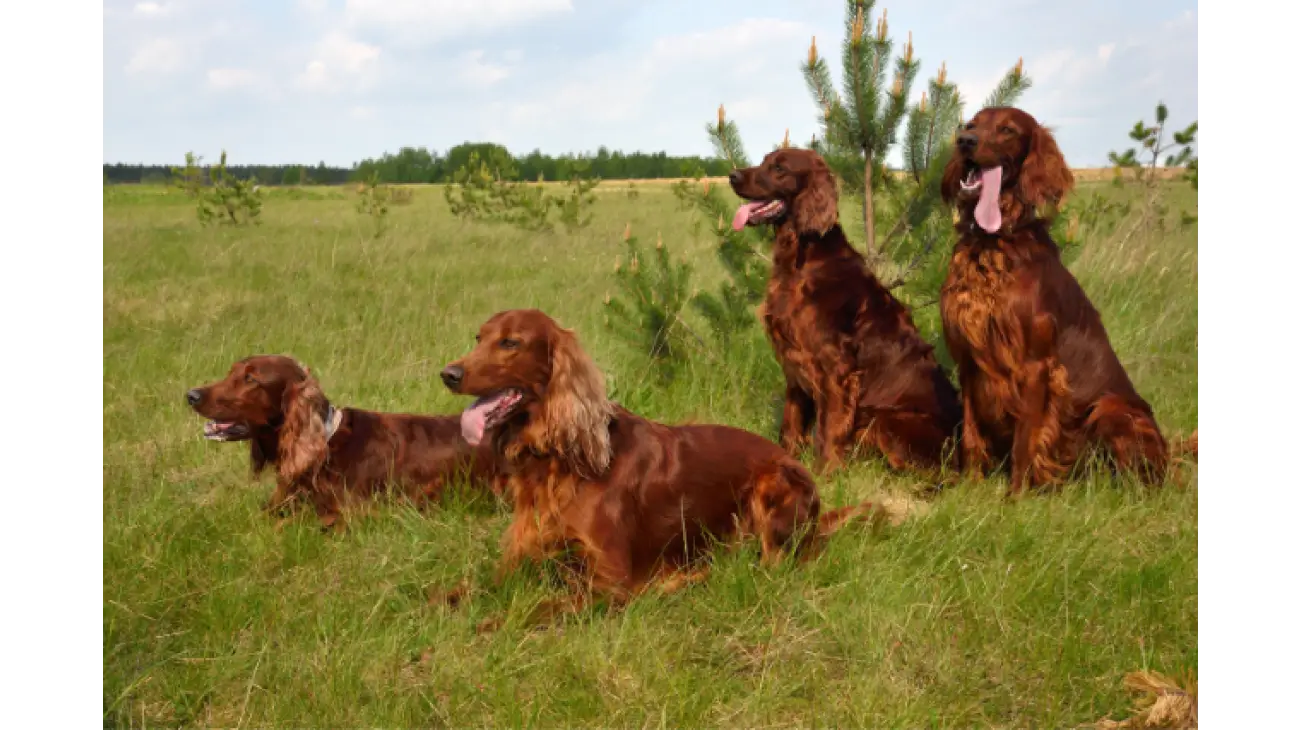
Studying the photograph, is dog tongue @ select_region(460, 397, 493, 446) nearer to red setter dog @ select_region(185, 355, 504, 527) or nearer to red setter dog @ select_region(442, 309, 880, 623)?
red setter dog @ select_region(442, 309, 880, 623)

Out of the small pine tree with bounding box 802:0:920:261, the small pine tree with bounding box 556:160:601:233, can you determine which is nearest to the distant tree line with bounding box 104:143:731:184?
the small pine tree with bounding box 556:160:601:233

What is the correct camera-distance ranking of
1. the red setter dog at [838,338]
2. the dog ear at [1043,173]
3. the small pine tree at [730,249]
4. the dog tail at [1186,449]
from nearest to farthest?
the dog ear at [1043,173], the dog tail at [1186,449], the red setter dog at [838,338], the small pine tree at [730,249]

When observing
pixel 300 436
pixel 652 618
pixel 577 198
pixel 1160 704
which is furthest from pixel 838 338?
pixel 577 198

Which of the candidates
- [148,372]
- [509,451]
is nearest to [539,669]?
[509,451]

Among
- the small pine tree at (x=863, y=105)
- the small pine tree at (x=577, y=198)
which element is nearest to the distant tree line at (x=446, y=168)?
the small pine tree at (x=577, y=198)

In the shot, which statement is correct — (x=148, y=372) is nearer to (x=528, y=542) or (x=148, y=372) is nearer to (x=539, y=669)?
(x=528, y=542)

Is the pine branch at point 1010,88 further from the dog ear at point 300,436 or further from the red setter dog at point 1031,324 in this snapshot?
the dog ear at point 300,436

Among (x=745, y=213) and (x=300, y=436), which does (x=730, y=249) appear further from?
(x=300, y=436)

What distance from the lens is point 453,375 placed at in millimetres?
2676

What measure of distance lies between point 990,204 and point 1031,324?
1.54 feet

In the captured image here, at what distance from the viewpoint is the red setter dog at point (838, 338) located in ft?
13.3

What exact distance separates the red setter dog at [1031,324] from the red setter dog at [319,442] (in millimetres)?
1943

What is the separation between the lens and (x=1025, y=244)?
142 inches

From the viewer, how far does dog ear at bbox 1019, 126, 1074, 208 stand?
3568 millimetres
